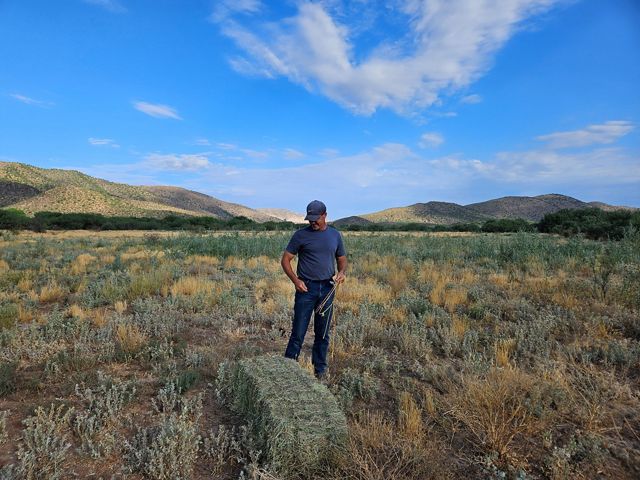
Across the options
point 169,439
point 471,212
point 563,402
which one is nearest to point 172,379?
point 169,439

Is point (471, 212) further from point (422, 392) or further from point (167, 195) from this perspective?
point (422, 392)

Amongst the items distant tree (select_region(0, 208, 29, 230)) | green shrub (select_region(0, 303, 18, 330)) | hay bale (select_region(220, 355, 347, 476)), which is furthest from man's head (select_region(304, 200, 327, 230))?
distant tree (select_region(0, 208, 29, 230))

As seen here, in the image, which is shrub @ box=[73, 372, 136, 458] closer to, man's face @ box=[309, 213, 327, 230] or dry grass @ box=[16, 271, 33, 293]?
man's face @ box=[309, 213, 327, 230]

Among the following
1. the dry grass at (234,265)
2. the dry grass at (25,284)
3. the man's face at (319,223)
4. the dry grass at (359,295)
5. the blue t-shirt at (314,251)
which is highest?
the man's face at (319,223)

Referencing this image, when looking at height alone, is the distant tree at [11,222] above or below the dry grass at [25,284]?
above

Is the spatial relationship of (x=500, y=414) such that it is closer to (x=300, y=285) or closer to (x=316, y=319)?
(x=316, y=319)

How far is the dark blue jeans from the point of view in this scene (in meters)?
4.55

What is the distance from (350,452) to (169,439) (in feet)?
4.94

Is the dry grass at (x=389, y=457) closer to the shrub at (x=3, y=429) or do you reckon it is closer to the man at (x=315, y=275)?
the man at (x=315, y=275)

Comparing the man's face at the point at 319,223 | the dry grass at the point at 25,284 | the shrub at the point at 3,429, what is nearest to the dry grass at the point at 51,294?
the dry grass at the point at 25,284

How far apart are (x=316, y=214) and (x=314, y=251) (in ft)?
1.49

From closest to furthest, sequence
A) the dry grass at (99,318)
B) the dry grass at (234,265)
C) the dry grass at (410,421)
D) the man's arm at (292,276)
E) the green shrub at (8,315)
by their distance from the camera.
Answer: the dry grass at (410,421) → the man's arm at (292,276) → the green shrub at (8,315) → the dry grass at (99,318) → the dry grass at (234,265)

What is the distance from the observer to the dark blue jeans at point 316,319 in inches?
179

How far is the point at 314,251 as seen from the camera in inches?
179
